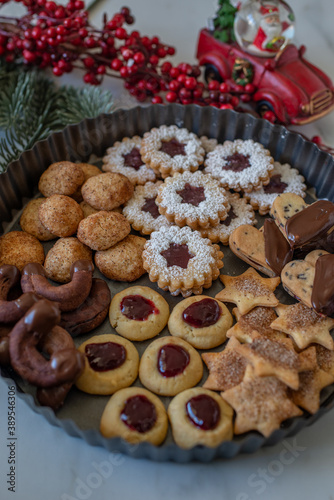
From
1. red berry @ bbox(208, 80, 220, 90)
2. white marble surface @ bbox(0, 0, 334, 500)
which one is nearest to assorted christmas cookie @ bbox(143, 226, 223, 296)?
white marble surface @ bbox(0, 0, 334, 500)

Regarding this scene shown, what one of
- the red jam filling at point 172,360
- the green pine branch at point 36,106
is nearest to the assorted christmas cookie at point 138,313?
the red jam filling at point 172,360

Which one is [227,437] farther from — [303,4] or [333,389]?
[303,4]

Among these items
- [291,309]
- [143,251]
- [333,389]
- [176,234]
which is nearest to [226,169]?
[176,234]

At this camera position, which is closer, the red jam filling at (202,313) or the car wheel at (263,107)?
the red jam filling at (202,313)

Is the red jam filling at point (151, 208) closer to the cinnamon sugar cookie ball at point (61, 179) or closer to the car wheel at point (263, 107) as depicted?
the cinnamon sugar cookie ball at point (61, 179)

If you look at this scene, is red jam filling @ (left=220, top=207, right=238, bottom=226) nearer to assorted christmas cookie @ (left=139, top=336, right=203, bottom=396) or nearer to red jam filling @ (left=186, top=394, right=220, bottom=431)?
assorted christmas cookie @ (left=139, top=336, right=203, bottom=396)

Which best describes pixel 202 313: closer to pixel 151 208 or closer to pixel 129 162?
pixel 151 208

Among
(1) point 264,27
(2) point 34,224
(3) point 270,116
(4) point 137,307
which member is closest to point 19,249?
(2) point 34,224
